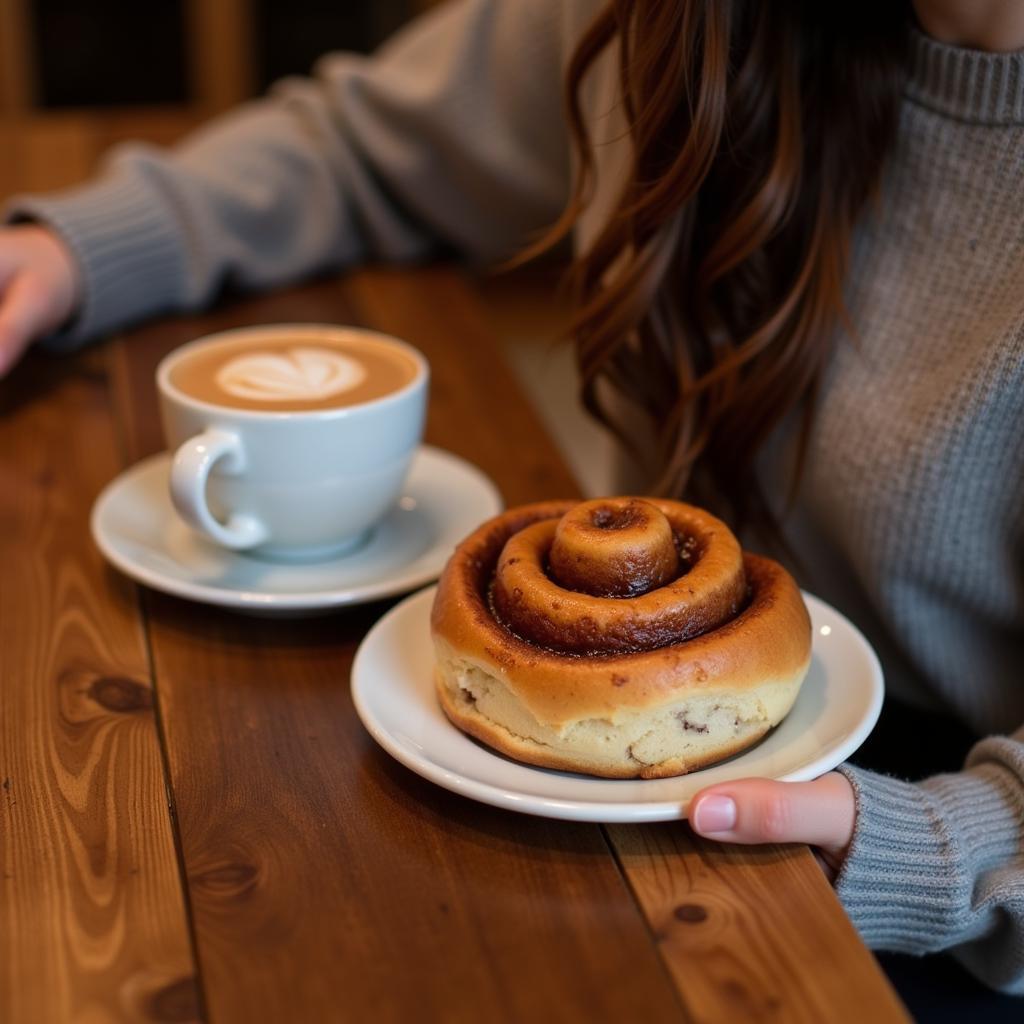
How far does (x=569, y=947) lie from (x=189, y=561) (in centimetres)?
41

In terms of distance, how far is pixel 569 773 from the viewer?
1.96 feet

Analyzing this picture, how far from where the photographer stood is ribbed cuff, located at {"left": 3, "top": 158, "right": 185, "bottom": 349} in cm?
118

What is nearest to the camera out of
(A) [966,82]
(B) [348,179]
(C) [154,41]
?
(A) [966,82]

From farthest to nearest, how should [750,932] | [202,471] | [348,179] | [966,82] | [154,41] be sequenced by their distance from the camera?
[154,41] → [348,179] → [966,82] → [202,471] → [750,932]

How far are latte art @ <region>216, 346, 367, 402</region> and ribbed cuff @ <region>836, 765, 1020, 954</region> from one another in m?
0.41

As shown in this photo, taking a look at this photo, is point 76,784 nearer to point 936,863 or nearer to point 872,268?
point 936,863

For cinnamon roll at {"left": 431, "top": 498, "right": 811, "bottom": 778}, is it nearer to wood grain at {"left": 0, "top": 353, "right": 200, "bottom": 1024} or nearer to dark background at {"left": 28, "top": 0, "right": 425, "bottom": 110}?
wood grain at {"left": 0, "top": 353, "right": 200, "bottom": 1024}

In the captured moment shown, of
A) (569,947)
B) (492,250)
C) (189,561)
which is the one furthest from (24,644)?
(492,250)

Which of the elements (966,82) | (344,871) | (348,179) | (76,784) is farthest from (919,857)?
(348,179)

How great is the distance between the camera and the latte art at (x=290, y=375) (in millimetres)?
812

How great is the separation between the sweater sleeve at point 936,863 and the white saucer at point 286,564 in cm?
31

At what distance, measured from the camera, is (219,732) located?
0.68 meters

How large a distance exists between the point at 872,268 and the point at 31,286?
28.6 inches

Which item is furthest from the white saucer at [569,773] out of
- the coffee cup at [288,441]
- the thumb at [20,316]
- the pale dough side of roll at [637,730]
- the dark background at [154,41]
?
the dark background at [154,41]
